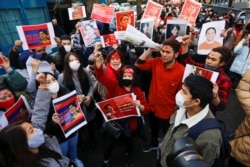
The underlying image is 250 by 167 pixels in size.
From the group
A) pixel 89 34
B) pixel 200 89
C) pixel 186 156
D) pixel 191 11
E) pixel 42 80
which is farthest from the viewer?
pixel 89 34

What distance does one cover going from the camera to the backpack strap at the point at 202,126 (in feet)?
5.16

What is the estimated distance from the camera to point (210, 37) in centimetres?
296

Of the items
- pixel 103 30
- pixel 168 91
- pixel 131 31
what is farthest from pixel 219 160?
pixel 103 30

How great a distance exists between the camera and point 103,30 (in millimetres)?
5070

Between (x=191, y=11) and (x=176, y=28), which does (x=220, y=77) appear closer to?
(x=176, y=28)

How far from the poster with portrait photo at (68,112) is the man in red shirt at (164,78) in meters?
1.05

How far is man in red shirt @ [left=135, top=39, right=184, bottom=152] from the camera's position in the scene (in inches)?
99.3

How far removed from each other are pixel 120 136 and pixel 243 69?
3.16 meters

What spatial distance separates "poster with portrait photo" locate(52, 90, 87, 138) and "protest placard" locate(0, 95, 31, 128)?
326 millimetres

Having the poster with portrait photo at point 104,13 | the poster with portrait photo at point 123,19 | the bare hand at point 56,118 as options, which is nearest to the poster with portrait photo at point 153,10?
the poster with portrait photo at point 123,19

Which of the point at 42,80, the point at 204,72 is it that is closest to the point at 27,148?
the point at 42,80

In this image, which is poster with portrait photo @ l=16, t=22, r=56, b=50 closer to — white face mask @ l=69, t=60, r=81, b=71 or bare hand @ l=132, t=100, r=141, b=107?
white face mask @ l=69, t=60, r=81, b=71

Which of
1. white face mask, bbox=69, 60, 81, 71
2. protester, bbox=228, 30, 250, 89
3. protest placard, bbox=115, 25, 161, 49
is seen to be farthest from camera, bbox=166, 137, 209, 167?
protester, bbox=228, 30, 250, 89

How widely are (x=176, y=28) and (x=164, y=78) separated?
90 cm
